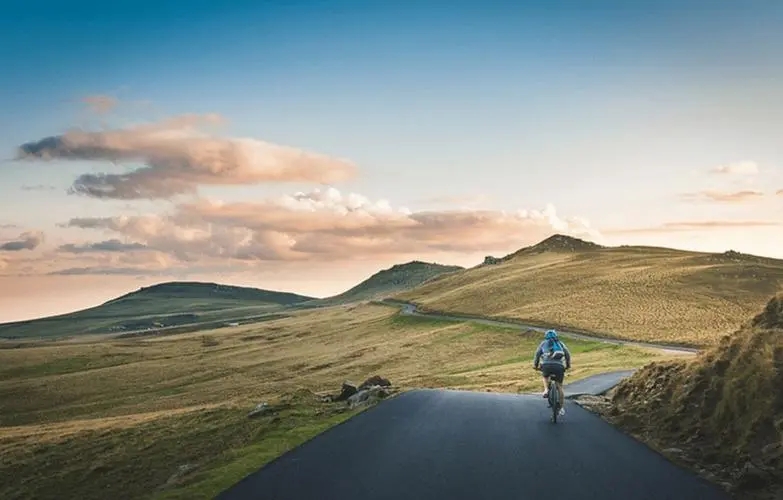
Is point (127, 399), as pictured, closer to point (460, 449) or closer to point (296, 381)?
point (296, 381)

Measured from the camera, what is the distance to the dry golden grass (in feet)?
250

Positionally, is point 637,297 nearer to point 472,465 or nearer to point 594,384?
point 594,384

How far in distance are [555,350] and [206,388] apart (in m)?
60.5

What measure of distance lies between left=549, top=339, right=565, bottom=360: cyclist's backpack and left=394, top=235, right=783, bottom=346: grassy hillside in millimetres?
42234

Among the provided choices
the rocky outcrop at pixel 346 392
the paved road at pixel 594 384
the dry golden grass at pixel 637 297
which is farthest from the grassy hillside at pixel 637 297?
the rocky outcrop at pixel 346 392

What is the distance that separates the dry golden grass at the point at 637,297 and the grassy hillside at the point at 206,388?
9645 mm

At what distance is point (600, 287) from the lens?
113 metres

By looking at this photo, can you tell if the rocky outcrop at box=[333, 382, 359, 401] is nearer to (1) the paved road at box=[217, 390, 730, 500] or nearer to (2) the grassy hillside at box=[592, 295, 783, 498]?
(1) the paved road at box=[217, 390, 730, 500]

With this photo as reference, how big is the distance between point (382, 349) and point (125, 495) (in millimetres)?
62927

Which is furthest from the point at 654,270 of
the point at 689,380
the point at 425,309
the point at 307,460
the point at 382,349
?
the point at 307,460

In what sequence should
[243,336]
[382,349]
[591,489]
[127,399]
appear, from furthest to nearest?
[243,336] < [382,349] < [127,399] < [591,489]

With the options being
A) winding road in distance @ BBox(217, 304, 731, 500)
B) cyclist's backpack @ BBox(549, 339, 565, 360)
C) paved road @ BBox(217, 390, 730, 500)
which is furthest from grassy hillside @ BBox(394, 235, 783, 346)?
paved road @ BBox(217, 390, 730, 500)

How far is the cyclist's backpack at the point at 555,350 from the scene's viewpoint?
22531 millimetres

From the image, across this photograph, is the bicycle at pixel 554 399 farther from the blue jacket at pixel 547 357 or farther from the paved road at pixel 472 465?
the blue jacket at pixel 547 357
